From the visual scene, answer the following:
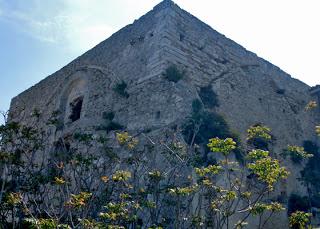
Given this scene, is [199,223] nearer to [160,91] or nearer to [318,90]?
[160,91]

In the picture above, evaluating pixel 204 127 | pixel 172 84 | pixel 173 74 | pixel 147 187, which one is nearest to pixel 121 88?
pixel 173 74

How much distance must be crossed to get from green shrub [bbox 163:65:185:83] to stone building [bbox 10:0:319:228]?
0.09 m

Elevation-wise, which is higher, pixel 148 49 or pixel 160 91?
pixel 148 49

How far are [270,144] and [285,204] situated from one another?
1523 millimetres

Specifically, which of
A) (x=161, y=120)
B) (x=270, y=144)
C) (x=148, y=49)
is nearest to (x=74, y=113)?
(x=148, y=49)

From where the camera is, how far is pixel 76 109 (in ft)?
38.0

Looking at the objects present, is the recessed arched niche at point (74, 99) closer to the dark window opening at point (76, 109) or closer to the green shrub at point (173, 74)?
the dark window opening at point (76, 109)

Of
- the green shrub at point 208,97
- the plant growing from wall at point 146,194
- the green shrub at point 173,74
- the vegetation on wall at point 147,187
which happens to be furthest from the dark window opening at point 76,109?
the green shrub at point 208,97

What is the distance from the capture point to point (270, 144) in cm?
1012

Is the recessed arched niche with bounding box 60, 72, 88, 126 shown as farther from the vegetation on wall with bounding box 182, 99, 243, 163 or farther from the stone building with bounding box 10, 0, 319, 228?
the vegetation on wall with bounding box 182, 99, 243, 163

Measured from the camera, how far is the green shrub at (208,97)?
8.99m

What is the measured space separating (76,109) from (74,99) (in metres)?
0.30

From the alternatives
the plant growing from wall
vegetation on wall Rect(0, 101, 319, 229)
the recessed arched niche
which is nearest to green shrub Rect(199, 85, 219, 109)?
vegetation on wall Rect(0, 101, 319, 229)

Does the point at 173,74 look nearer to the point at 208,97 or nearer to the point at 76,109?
the point at 208,97
